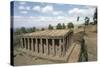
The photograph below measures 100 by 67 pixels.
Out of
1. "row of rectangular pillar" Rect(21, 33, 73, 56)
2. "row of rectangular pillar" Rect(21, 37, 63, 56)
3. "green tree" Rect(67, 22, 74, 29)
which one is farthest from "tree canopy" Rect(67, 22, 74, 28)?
"row of rectangular pillar" Rect(21, 37, 63, 56)

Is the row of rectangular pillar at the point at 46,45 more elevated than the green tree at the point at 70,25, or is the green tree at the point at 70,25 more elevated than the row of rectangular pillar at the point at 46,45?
the green tree at the point at 70,25

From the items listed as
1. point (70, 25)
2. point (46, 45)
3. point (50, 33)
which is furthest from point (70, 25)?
point (46, 45)

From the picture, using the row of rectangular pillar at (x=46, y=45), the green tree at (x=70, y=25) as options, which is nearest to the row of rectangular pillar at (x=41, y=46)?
the row of rectangular pillar at (x=46, y=45)

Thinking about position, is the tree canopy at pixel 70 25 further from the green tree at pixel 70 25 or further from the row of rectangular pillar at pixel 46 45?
the row of rectangular pillar at pixel 46 45

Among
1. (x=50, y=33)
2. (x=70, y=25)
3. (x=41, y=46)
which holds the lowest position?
(x=41, y=46)

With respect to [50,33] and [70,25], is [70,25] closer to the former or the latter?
[70,25]

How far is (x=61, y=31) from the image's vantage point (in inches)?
94.1

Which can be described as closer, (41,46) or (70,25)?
(41,46)

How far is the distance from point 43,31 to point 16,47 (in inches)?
16.7

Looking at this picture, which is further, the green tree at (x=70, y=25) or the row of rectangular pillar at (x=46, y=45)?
the green tree at (x=70, y=25)

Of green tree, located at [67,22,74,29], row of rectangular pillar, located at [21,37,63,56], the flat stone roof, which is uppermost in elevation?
green tree, located at [67,22,74,29]

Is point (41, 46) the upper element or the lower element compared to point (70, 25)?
lower

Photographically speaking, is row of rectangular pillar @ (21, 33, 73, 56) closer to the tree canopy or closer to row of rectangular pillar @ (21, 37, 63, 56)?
row of rectangular pillar @ (21, 37, 63, 56)

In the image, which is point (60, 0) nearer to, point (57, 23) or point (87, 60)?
point (57, 23)
